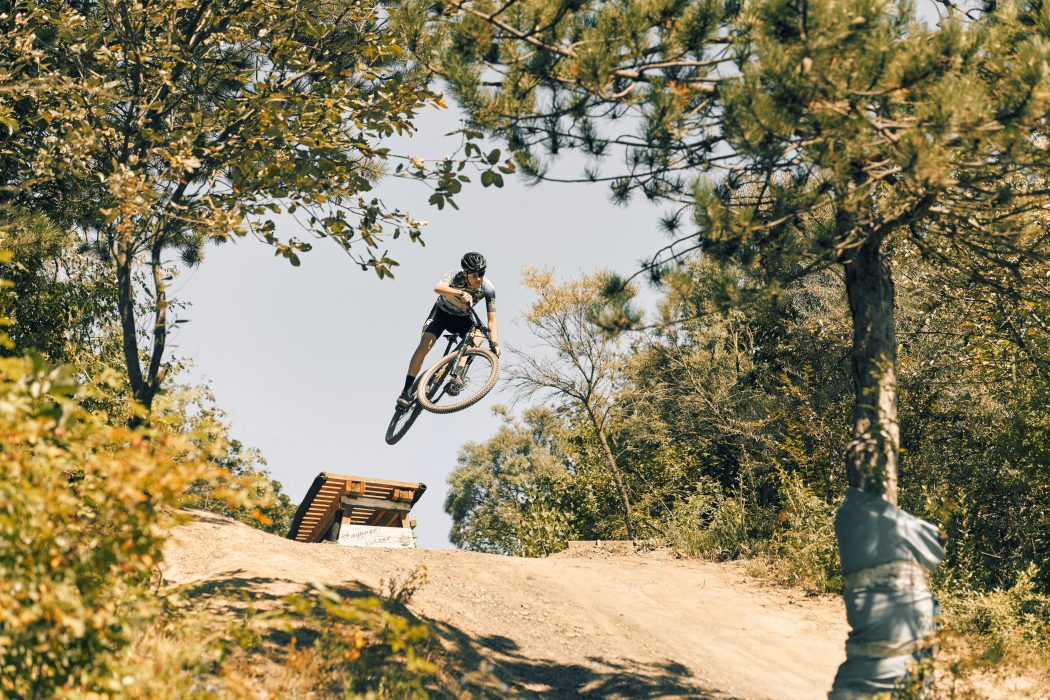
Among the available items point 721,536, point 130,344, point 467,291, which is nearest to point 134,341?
point 130,344

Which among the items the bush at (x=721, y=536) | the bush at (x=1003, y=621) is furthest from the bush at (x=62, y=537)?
the bush at (x=721, y=536)

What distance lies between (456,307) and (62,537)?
7.60 m

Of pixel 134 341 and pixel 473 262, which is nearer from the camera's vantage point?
pixel 134 341

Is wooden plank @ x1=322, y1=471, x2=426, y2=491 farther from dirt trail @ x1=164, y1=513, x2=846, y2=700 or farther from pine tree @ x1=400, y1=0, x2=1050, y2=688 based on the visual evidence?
pine tree @ x1=400, y1=0, x2=1050, y2=688

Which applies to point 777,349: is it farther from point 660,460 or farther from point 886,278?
point 886,278

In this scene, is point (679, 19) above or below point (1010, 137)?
above

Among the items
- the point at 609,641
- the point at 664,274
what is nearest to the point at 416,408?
the point at 609,641

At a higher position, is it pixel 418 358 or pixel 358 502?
pixel 418 358

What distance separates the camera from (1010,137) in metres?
6.18

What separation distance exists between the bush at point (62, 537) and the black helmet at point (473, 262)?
6.53 metres

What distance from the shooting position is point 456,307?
11.2 meters

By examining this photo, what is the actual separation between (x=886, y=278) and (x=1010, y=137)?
1800 millimetres

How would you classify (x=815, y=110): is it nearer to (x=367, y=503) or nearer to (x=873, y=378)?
(x=873, y=378)

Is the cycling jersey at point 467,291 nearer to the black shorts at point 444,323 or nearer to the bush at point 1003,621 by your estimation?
the black shorts at point 444,323
